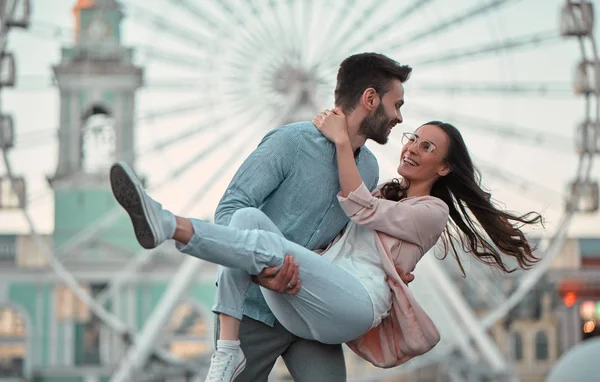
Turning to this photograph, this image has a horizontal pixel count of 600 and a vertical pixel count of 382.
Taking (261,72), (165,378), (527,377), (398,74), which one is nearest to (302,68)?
(261,72)

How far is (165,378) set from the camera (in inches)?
869

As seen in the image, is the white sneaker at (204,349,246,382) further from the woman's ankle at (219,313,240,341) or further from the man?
the man

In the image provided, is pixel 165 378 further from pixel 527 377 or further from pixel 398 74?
pixel 527 377

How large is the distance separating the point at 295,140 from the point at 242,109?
15.5 metres

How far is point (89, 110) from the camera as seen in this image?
38906 millimetres

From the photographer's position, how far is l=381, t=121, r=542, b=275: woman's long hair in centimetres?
503

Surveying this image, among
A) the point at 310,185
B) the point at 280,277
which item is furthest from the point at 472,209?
the point at 280,277

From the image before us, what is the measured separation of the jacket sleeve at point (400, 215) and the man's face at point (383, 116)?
0.21 metres

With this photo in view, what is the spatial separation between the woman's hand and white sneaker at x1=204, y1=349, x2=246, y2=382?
802 millimetres

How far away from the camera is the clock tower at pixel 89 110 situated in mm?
33344

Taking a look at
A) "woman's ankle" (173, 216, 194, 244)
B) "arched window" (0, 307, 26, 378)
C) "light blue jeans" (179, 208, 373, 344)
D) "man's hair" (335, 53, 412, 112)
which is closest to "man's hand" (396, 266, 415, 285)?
"light blue jeans" (179, 208, 373, 344)

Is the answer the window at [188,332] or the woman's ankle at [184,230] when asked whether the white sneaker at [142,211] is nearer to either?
the woman's ankle at [184,230]

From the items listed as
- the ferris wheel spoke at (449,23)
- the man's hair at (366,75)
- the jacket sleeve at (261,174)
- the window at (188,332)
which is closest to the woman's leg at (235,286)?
the jacket sleeve at (261,174)

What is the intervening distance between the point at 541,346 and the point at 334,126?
147 ft
